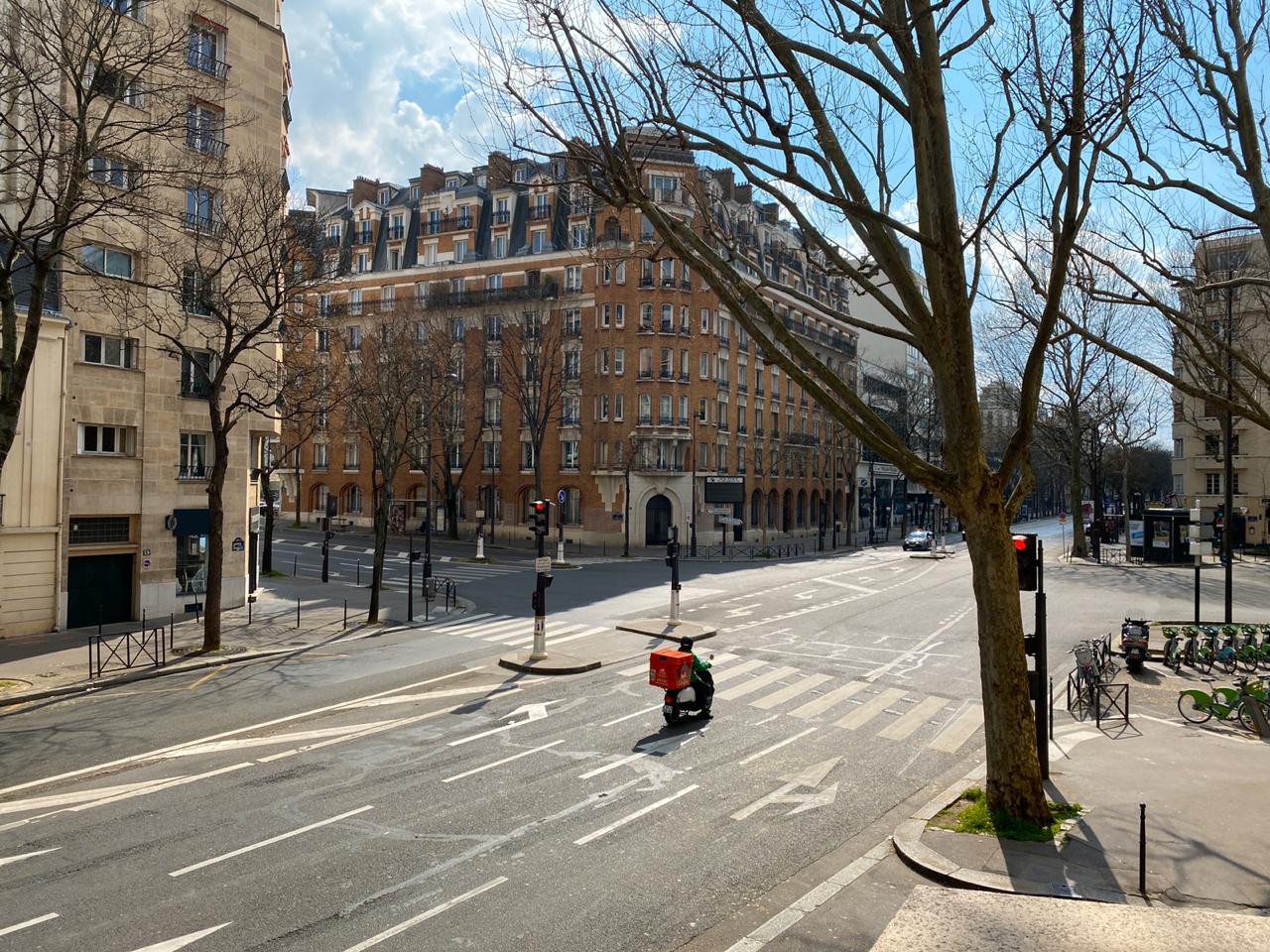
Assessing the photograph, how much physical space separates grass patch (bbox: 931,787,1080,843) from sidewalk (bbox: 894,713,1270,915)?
4.9 inches

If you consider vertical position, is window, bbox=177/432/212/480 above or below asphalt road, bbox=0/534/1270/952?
above

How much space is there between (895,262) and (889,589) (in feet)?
88.1

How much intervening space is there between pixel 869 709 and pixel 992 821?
611cm

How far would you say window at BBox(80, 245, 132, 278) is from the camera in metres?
23.6

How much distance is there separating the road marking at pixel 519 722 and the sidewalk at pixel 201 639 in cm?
899

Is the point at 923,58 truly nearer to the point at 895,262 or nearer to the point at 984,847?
the point at 895,262

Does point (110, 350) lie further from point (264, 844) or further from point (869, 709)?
point (869, 709)

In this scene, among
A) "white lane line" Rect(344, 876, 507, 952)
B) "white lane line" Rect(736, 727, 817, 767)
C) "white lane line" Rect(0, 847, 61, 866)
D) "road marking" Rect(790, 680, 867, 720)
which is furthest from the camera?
"road marking" Rect(790, 680, 867, 720)

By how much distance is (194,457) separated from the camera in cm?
2684

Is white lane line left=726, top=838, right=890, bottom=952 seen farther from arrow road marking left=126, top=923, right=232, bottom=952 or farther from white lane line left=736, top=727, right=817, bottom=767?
arrow road marking left=126, top=923, right=232, bottom=952

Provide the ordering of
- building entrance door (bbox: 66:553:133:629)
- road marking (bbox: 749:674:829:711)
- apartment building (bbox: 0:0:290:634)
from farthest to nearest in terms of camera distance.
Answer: building entrance door (bbox: 66:553:133:629)
apartment building (bbox: 0:0:290:634)
road marking (bbox: 749:674:829:711)

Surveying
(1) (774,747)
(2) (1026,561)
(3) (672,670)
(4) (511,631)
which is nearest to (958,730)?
(1) (774,747)

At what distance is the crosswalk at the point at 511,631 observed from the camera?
22347 millimetres

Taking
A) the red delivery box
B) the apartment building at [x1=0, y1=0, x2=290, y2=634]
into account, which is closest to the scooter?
the red delivery box
